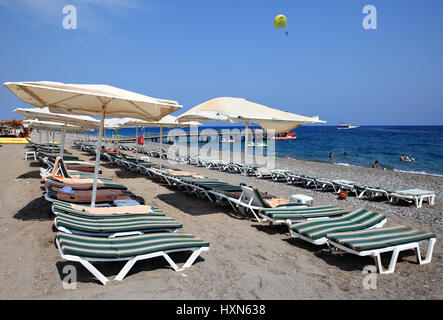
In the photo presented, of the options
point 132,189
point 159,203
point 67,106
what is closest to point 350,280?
point 159,203

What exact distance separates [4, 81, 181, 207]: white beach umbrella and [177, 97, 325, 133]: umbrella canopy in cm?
73

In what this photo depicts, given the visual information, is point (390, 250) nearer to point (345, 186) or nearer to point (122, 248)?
point (122, 248)

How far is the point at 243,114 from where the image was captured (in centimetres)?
602

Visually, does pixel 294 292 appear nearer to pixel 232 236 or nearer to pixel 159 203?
pixel 232 236

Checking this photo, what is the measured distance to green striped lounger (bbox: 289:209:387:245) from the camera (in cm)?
437

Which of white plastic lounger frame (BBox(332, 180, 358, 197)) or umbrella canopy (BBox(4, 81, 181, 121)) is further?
white plastic lounger frame (BBox(332, 180, 358, 197))

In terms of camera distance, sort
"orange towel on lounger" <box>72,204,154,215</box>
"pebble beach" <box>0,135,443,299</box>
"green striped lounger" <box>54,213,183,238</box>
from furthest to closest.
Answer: "orange towel on lounger" <box>72,204,154,215</box> < "green striped lounger" <box>54,213,183,238</box> < "pebble beach" <box>0,135,443,299</box>

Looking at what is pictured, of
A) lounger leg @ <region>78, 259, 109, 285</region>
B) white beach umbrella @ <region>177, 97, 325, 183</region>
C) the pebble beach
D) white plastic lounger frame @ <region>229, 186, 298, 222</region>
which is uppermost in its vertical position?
white beach umbrella @ <region>177, 97, 325, 183</region>

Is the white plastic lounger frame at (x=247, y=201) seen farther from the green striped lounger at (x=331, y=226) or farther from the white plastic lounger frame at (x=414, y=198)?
the white plastic lounger frame at (x=414, y=198)

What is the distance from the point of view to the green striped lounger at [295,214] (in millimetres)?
5191

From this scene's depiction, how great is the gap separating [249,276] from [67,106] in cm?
470

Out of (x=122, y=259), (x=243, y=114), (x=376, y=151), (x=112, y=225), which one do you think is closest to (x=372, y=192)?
(x=243, y=114)

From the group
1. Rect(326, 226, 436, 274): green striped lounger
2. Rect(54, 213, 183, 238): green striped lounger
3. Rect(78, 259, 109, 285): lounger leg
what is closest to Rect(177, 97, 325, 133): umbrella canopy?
Rect(54, 213, 183, 238): green striped lounger

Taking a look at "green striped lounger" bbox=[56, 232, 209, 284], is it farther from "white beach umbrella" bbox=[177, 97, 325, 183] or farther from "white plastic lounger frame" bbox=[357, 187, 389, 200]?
"white plastic lounger frame" bbox=[357, 187, 389, 200]
